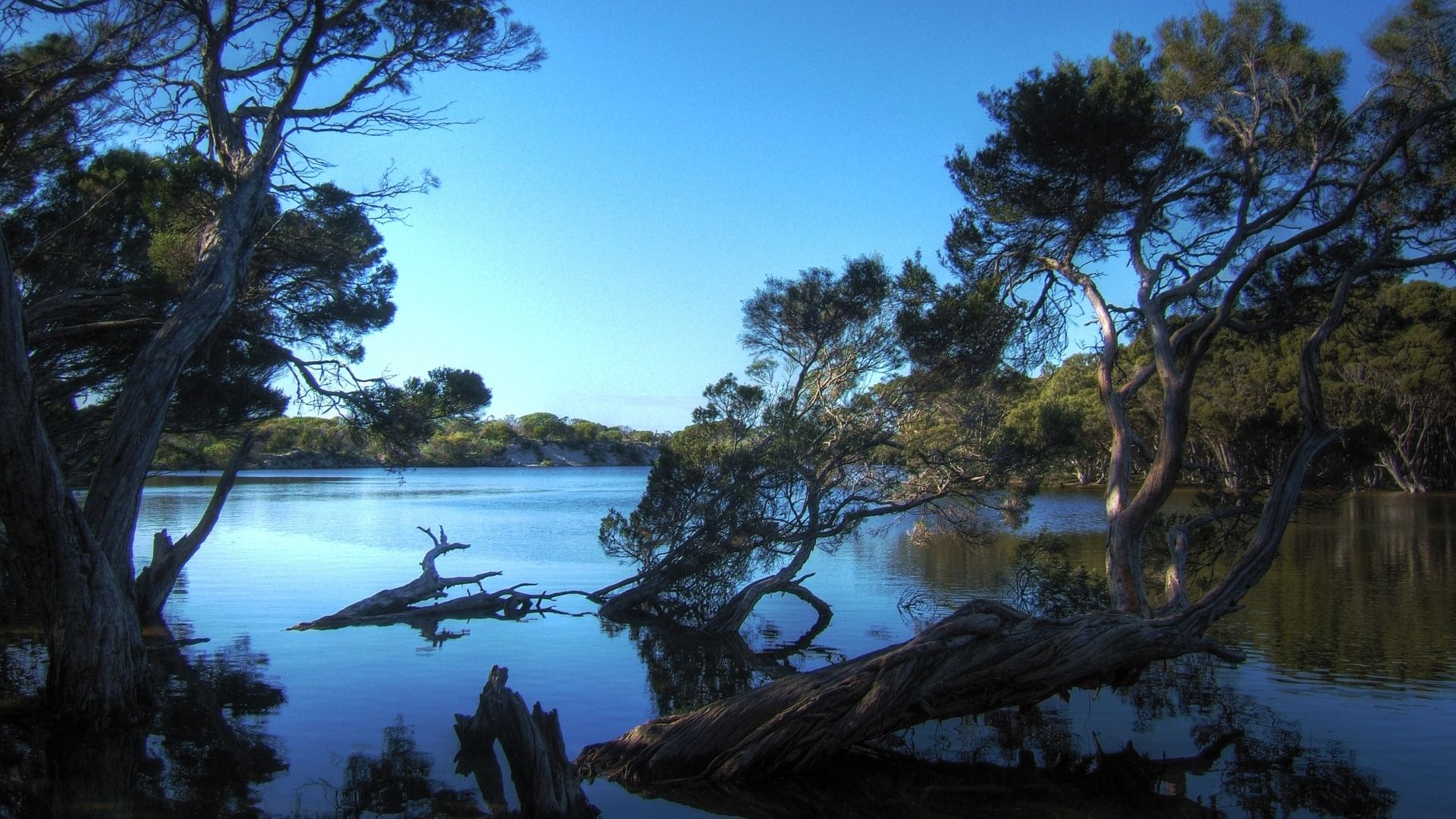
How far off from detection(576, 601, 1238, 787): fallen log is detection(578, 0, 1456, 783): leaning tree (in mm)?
33

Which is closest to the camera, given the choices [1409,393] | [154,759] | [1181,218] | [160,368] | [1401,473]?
[154,759]

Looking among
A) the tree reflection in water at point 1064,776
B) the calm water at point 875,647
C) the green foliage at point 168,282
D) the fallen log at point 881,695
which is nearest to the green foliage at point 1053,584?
the calm water at point 875,647

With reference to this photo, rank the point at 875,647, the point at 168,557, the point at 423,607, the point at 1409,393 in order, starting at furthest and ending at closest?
1. the point at 1409,393
2. the point at 423,607
3. the point at 168,557
4. the point at 875,647

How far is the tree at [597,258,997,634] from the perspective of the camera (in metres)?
14.2

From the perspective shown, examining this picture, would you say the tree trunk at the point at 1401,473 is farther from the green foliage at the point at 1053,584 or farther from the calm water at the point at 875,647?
the green foliage at the point at 1053,584

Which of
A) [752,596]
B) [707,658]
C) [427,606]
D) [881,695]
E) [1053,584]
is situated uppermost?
[1053,584]

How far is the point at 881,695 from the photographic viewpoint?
677cm

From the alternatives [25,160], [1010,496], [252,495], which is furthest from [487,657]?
[252,495]

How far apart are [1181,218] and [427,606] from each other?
36.7 feet

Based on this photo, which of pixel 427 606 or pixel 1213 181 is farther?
pixel 427 606

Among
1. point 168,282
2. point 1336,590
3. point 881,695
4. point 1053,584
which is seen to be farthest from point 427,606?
point 1336,590

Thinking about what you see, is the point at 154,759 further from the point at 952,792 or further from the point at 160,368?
the point at 952,792

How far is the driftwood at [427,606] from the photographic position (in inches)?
531

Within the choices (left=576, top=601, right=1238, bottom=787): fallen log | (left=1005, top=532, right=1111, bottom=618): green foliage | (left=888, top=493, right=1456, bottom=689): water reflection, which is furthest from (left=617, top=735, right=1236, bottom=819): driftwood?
(left=888, top=493, right=1456, bottom=689): water reflection
